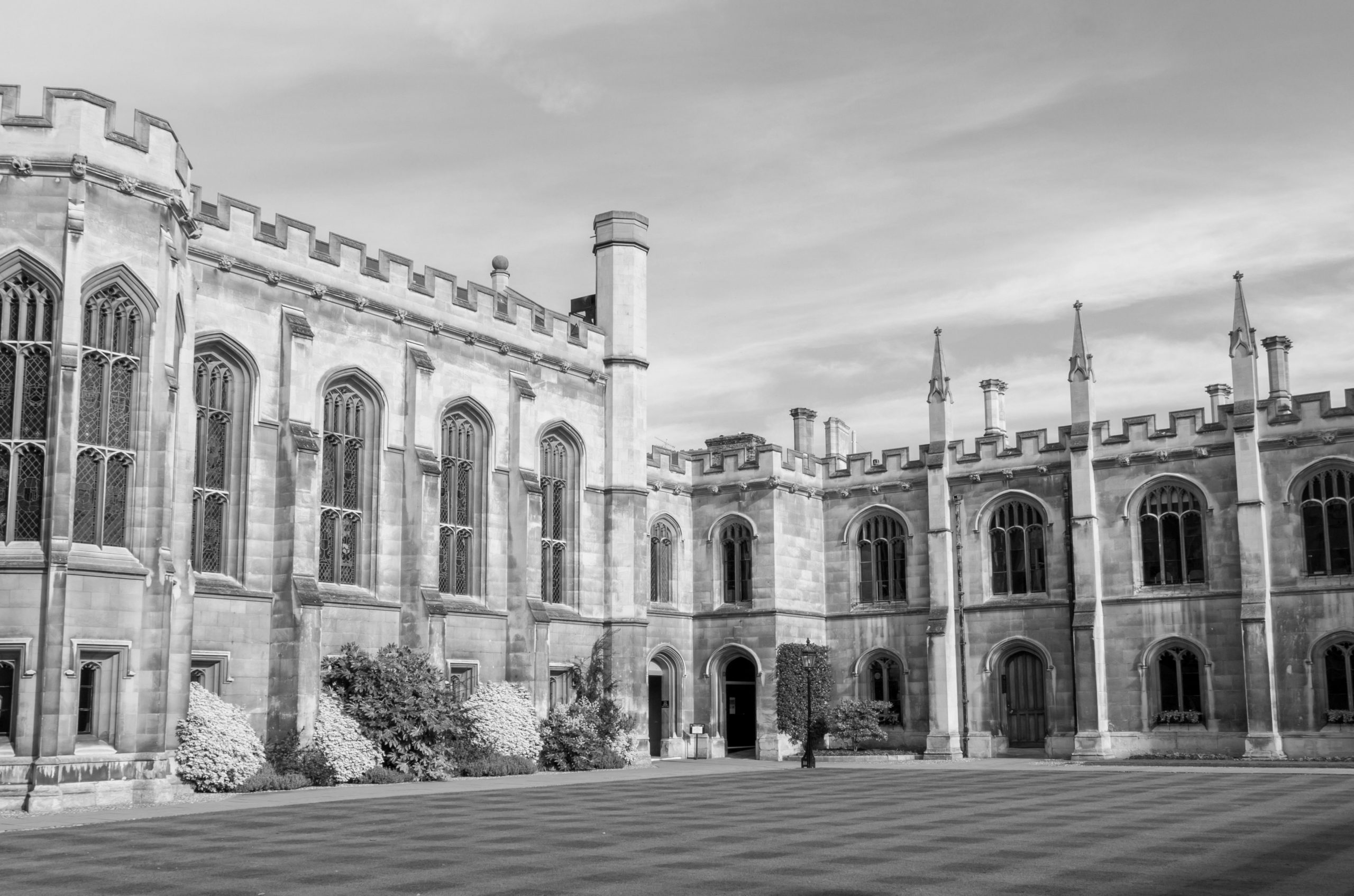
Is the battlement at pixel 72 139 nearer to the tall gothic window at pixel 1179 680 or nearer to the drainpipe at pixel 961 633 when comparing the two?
the drainpipe at pixel 961 633

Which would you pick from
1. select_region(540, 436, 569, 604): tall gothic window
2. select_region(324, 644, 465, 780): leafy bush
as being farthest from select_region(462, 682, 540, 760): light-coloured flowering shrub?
select_region(540, 436, 569, 604): tall gothic window

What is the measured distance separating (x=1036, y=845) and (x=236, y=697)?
16.8m

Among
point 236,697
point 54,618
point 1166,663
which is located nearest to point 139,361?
point 54,618

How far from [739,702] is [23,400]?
79.7 ft

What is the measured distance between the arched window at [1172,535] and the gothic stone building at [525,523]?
0.10 meters

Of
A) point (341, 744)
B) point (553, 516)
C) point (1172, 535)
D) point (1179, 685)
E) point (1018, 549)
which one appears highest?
point (553, 516)

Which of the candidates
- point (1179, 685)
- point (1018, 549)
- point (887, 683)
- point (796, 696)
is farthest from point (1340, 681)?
point (796, 696)

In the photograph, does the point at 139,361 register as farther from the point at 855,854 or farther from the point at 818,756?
the point at 818,756

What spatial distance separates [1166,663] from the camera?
36156mm

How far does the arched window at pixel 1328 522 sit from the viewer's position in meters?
34.1

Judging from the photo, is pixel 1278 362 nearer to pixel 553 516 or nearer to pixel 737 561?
pixel 737 561

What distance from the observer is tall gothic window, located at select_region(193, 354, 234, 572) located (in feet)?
86.0

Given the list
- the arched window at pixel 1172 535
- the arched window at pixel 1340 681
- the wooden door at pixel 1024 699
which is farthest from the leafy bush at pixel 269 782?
the arched window at pixel 1340 681

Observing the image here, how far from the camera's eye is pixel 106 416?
22.2 metres
